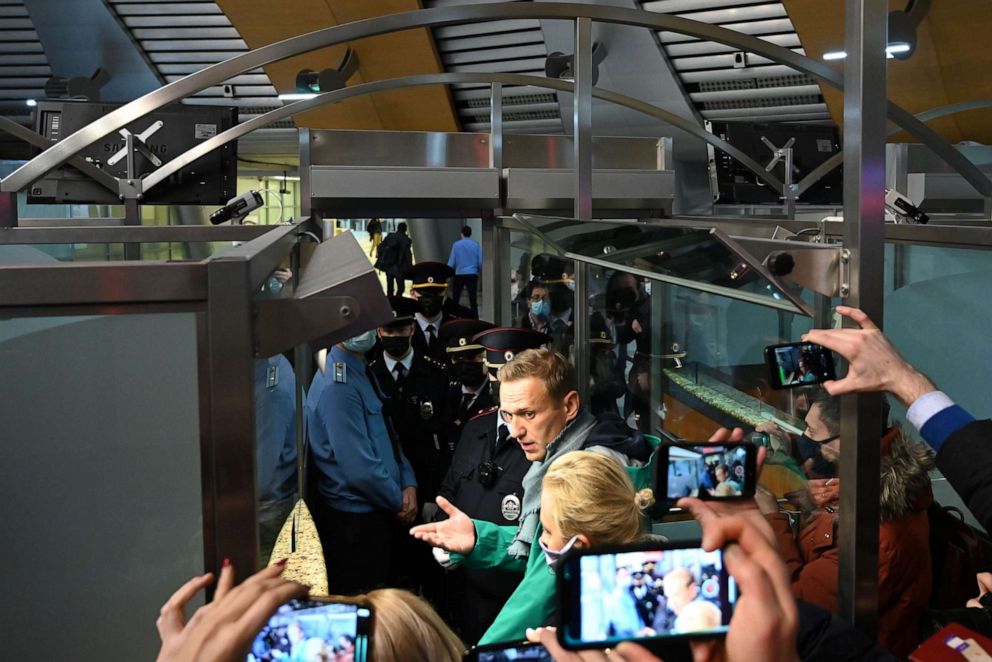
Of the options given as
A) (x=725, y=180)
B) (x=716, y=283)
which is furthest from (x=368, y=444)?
(x=725, y=180)

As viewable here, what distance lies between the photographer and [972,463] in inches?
64.4

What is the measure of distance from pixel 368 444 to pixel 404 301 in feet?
3.55

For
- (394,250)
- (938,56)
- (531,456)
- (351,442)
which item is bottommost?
(351,442)

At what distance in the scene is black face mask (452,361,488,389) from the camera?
4.07 m

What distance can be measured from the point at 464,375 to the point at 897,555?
7.04 feet

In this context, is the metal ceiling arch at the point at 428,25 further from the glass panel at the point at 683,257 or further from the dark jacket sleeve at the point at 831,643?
the dark jacket sleeve at the point at 831,643

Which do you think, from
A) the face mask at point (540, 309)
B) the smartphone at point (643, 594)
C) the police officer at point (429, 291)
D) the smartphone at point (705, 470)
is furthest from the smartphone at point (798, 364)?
the police officer at point (429, 291)

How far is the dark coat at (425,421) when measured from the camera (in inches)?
166

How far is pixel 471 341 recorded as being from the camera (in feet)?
13.3

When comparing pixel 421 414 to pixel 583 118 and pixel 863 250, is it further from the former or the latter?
pixel 863 250

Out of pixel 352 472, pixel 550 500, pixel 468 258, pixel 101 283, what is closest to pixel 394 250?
pixel 468 258

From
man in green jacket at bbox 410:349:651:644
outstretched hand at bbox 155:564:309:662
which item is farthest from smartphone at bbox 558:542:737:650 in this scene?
man in green jacket at bbox 410:349:651:644

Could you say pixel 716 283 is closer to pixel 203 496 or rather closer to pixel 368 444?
pixel 203 496

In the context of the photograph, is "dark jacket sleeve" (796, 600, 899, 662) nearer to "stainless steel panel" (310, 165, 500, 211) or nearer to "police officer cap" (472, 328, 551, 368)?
"police officer cap" (472, 328, 551, 368)
